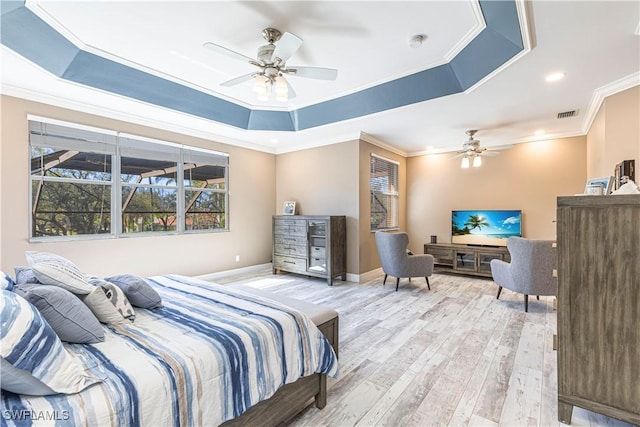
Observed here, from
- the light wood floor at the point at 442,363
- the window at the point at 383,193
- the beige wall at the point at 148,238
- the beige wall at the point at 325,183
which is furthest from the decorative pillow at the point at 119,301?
the window at the point at 383,193

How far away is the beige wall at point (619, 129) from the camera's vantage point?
3.02 metres

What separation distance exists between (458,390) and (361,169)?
3.86 meters

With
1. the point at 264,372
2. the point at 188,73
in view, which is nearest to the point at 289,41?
the point at 188,73

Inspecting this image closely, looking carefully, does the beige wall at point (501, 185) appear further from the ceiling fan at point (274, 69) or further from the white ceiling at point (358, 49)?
the ceiling fan at point (274, 69)

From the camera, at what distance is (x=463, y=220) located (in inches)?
237

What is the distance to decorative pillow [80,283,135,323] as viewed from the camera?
159 cm

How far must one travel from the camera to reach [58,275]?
5.08 feet

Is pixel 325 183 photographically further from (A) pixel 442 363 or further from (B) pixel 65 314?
(B) pixel 65 314

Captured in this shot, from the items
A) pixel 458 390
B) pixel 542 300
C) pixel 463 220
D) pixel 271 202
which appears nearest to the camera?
pixel 458 390

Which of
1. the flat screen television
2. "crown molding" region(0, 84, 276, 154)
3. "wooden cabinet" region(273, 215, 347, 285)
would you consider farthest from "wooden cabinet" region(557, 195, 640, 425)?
"crown molding" region(0, 84, 276, 154)

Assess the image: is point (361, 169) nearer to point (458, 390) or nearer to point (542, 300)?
point (542, 300)

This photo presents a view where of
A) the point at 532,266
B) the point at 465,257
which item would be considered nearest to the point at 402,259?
the point at 532,266

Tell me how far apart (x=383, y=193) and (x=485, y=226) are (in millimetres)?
2101

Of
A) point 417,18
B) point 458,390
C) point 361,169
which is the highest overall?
point 417,18
